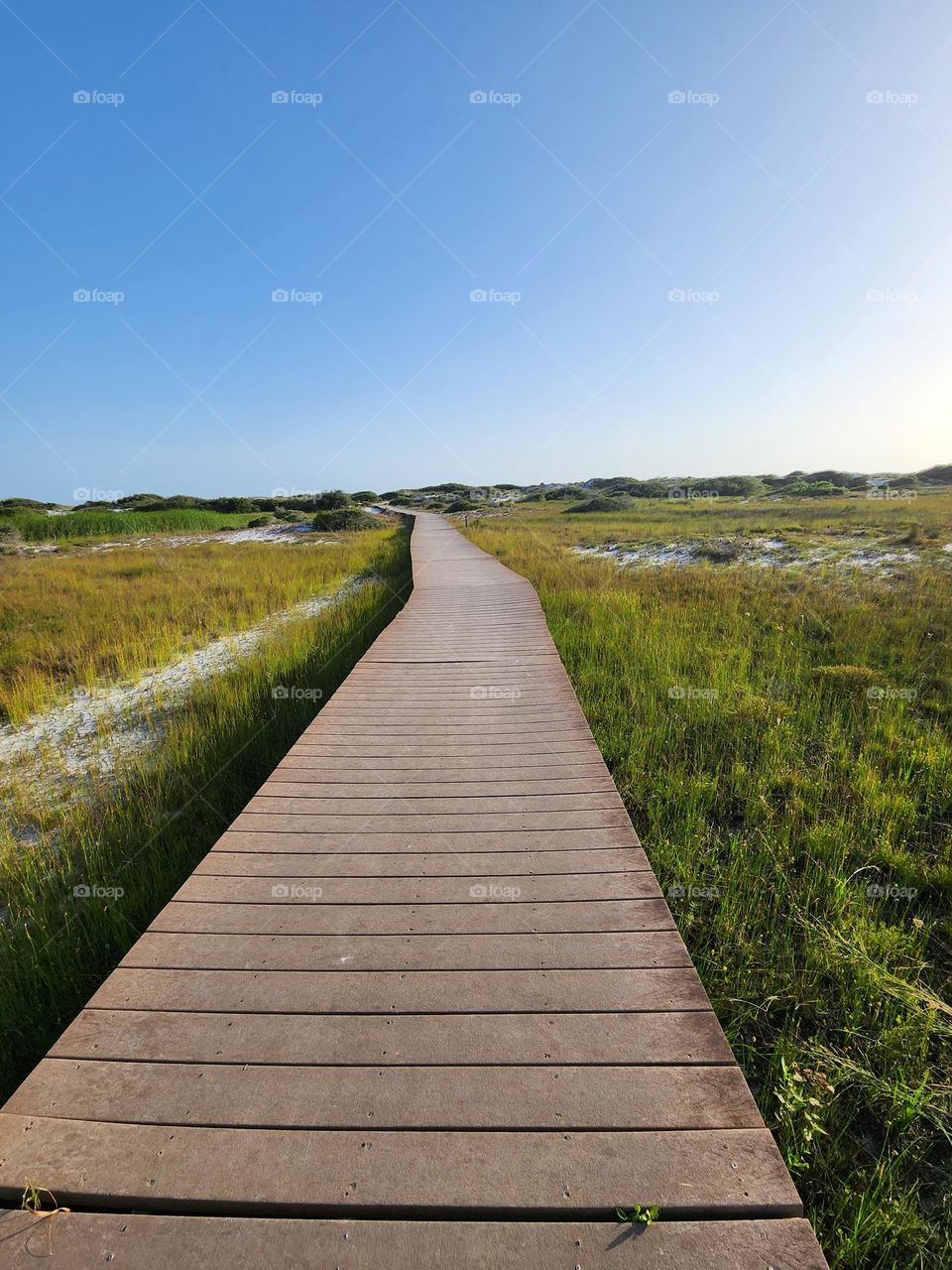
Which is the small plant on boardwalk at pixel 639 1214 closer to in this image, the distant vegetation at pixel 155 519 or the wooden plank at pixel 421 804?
the wooden plank at pixel 421 804

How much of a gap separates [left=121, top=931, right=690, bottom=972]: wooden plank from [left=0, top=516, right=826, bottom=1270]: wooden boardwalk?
0.01m

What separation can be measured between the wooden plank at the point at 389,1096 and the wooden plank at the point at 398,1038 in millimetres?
36

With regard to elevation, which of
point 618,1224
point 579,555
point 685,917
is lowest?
point 685,917

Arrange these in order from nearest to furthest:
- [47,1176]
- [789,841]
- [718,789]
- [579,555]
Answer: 1. [47,1176]
2. [789,841]
3. [718,789]
4. [579,555]

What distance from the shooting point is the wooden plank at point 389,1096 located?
5.36 feet

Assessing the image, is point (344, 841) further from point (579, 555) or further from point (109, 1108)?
point (579, 555)

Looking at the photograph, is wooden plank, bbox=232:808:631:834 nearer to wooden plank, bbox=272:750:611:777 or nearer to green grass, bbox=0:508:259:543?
wooden plank, bbox=272:750:611:777

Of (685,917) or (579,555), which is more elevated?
(579,555)

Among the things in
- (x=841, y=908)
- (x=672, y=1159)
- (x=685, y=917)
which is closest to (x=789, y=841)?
(x=841, y=908)

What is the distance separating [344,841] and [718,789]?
2.93 meters

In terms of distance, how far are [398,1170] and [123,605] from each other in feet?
42.6

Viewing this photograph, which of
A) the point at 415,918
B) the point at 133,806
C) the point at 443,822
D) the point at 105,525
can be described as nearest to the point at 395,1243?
the point at 415,918

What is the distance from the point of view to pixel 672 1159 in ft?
5.05

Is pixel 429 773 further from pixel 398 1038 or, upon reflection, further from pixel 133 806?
pixel 133 806
